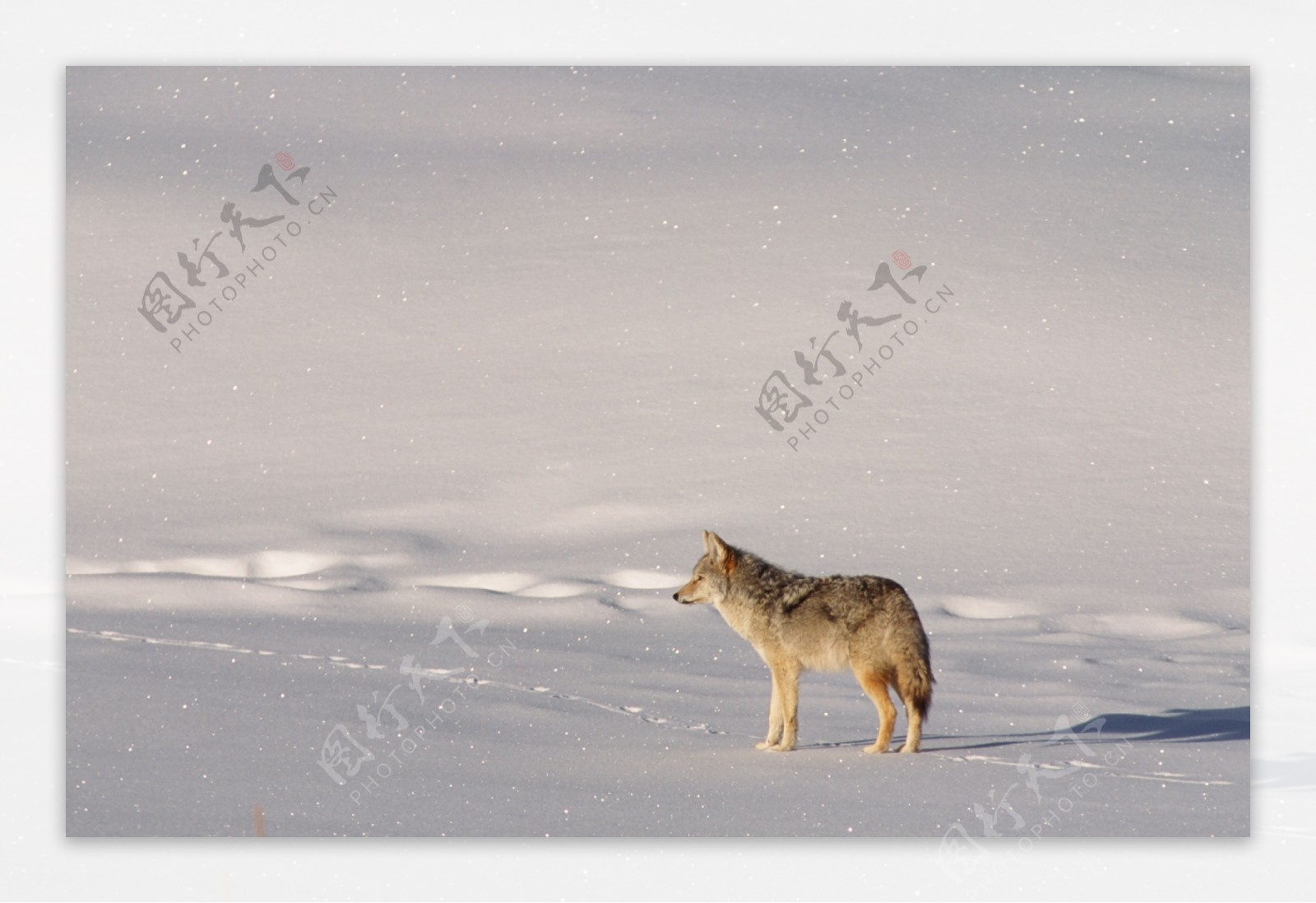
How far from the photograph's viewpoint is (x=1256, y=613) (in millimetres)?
7168

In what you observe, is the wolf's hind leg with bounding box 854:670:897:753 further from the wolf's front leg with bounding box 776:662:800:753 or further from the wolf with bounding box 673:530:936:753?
the wolf's front leg with bounding box 776:662:800:753

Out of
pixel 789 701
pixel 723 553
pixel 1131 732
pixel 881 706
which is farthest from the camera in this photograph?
pixel 1131 732

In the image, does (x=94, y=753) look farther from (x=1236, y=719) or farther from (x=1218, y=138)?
(x=1218, y=138)

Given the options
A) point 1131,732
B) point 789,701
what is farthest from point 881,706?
point 1131,732

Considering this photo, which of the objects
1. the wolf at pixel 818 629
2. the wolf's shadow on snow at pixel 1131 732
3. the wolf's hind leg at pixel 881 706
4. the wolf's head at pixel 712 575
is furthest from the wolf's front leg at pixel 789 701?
the wolf's head at pixel 712 575

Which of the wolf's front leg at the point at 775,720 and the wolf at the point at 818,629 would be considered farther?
the wolf's front leg at the point at 775,720

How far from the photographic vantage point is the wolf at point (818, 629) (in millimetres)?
6547

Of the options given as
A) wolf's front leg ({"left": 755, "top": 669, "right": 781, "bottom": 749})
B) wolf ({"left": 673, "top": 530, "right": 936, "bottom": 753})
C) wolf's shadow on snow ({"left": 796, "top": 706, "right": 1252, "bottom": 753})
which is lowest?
wolf's shadow on snow ({"left": 796, "top": 706, "right": 1252, "bottom": 753})

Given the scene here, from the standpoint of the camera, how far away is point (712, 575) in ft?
22.6

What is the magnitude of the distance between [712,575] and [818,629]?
59 cm

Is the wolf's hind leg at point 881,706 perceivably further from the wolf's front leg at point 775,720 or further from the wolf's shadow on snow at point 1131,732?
the wolf's front leg at point 775,720

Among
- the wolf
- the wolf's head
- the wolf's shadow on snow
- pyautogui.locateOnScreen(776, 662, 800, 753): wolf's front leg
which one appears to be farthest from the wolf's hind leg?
the wolf's head

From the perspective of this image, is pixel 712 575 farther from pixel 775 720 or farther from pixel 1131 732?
pixel 1131 732

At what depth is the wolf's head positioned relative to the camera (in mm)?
6859
